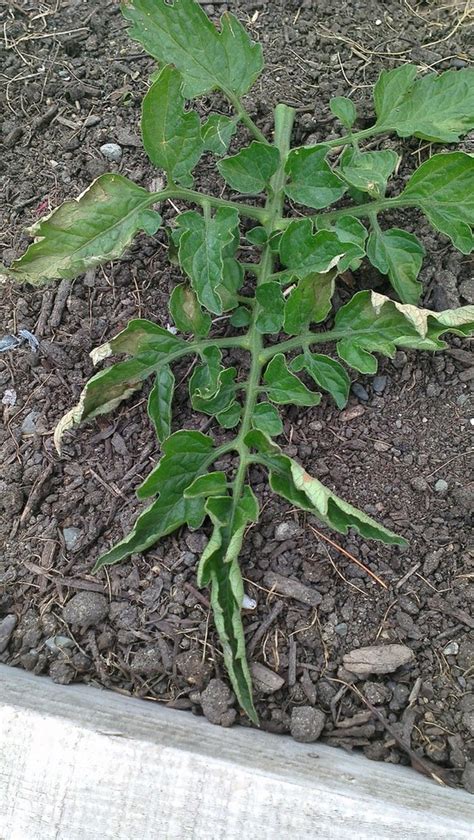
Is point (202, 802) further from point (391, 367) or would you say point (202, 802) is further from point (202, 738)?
point (391, 367)

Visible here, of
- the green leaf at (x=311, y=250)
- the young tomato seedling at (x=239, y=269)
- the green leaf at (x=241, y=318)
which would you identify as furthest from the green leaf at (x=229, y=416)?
the green leaf at (x=311, y=250)

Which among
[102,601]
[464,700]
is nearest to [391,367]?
[464,700]

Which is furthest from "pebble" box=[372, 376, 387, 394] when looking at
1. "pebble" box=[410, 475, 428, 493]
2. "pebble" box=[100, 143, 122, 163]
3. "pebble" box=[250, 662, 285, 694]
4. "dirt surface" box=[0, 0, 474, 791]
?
"pebble" box=[100, 143, 122, 163]

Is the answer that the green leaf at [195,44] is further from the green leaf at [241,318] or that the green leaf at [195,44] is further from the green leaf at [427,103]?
the green leaf at [241,318]

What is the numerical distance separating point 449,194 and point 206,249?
2.12ft

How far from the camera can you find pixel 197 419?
1938mm

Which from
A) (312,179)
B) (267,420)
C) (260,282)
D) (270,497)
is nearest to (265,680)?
(270,497)

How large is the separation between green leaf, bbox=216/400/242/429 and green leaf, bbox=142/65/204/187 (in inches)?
21.7

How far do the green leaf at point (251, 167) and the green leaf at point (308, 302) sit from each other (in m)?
0.32

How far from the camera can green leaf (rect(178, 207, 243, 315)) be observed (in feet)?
5.47

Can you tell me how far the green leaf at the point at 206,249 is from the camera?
167 centimetres

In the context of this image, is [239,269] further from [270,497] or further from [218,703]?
[218,703]

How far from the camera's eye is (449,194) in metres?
1.85

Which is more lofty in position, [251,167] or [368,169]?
[251,167]
